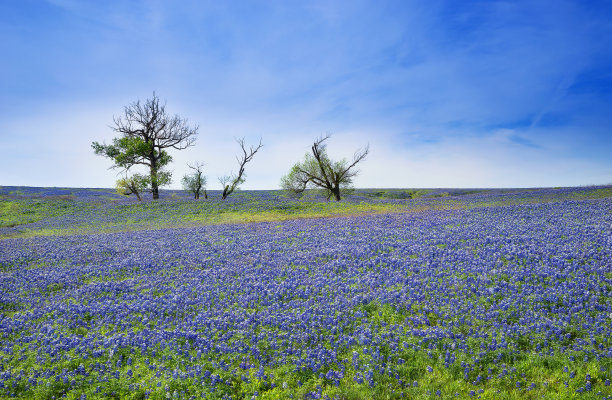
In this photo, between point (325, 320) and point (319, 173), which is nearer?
point (325, 320)

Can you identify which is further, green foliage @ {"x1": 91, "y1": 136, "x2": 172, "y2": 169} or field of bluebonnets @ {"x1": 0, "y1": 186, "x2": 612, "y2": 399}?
green foliage @ {"x1": 91, "y1": 136, "x2": 172, "y2": 169}

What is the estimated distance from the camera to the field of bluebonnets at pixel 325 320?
5.38 metres

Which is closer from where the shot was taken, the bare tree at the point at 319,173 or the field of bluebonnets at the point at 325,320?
the field of bluebonnets at the point at 325,320

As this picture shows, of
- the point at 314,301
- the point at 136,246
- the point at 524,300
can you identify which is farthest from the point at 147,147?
the point at 524,300

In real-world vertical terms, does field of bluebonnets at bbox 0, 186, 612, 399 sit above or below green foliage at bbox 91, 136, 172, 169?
below

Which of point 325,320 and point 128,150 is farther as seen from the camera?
point 128,150

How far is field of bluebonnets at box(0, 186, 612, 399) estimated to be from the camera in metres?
5.38

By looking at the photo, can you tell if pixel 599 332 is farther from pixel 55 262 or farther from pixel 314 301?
pixel 55 262

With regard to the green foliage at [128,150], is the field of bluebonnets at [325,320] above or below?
below

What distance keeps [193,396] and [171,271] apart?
6.76 m

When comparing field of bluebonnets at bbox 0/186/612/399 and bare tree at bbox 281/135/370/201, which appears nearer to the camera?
field of bluebonnets at bbox 0/186/612/399

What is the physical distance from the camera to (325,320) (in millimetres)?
6965

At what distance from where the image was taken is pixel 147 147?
40625 mm

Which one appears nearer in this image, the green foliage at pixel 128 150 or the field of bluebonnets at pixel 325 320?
the field of bluebonnets at pixel 325 320
